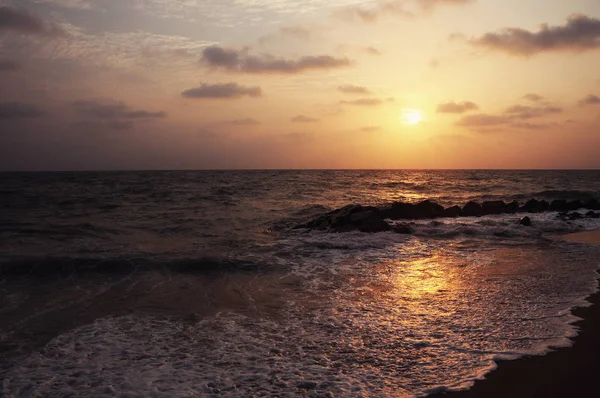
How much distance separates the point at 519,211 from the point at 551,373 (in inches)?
1031

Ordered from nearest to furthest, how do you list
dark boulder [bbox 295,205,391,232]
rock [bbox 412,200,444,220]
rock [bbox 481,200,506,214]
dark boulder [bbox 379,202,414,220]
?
dark boulder [bbox 295,205,391,232]
dark boulder [bbox 379,202,414,220]
rock [bbox 412,200,444,220]
rock [bbox 481,200,506,214]

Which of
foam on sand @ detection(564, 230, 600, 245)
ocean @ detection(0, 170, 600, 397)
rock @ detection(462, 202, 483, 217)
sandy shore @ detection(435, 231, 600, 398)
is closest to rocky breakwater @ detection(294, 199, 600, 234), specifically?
rock @ detection(462, 202, 483, 217)

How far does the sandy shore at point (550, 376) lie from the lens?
5.07 m

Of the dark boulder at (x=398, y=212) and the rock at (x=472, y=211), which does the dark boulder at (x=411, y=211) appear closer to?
the dark boulder at (x=398, y=212)

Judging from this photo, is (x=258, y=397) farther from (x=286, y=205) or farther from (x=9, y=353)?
(x=286, y=205)

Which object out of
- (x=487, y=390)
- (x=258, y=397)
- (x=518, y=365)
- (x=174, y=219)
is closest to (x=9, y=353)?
(x=258, y=397)

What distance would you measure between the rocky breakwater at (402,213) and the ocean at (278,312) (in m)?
2.08

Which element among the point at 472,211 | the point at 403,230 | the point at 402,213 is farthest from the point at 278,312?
the point at 472,211

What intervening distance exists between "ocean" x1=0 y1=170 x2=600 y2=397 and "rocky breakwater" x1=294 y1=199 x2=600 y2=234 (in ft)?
6.83

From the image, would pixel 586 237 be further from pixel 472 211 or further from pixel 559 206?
pixel 559 206

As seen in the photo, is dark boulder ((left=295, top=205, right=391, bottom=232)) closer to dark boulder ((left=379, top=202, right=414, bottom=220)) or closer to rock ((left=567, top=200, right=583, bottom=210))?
dark boulder ((left=379, top=202, right=414, bottom=220))

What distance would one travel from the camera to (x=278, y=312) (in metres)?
8.39

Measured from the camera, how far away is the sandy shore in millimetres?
5074

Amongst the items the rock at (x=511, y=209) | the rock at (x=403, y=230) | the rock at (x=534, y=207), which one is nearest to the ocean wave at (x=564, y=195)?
the rock at (x=534, y=207)
